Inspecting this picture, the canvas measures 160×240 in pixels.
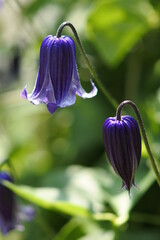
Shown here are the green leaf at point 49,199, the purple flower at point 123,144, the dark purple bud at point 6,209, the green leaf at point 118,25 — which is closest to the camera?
the purple flower at point 123,144

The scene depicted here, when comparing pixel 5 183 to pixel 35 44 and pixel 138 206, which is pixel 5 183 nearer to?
pixel 138 206

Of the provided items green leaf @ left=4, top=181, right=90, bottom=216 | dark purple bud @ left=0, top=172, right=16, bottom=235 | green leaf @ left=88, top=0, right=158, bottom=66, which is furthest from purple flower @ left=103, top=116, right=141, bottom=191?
green leaf @ left=88, top=0, right=158, bottom=66

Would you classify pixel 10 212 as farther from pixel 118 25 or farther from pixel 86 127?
pixel 118 25

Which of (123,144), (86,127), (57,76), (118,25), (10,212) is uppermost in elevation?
(57,76)

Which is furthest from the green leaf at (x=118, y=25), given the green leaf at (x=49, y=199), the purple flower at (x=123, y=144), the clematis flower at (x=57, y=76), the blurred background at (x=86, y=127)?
the purple flower at (x=123, y=144)

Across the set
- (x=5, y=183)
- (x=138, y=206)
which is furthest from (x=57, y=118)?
(x=5, y=183)

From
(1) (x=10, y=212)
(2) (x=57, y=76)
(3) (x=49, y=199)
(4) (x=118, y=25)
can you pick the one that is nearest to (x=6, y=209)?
(1) (x=10, y=212)

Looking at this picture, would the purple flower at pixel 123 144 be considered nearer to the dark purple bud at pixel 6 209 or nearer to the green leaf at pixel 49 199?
the green leaf at pixel 49 199
